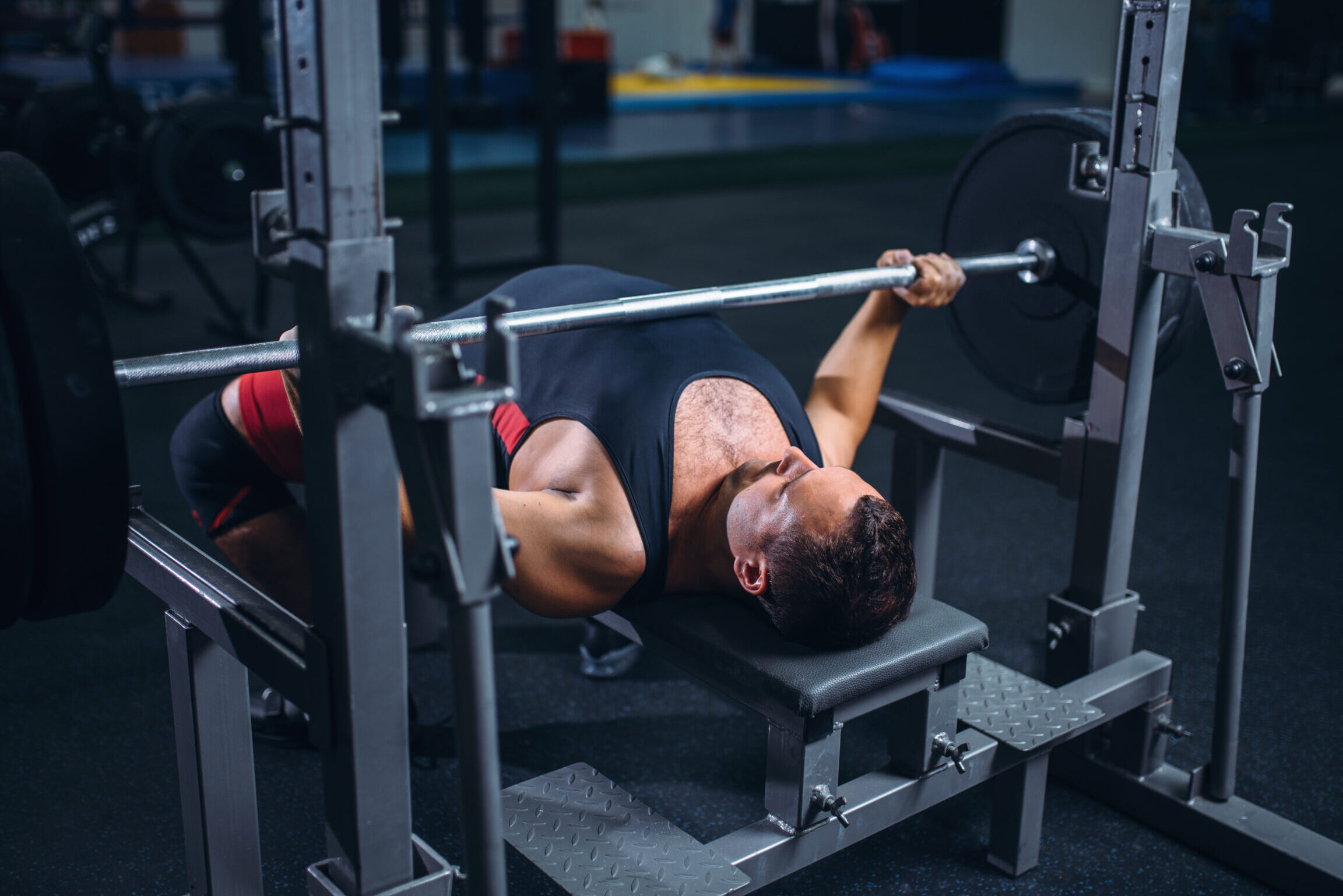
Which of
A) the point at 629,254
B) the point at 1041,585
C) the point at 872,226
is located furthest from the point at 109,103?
the point at 872,226

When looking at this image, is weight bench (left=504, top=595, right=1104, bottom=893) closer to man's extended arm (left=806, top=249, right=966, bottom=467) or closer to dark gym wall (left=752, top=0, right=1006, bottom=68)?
man's extended arm (left=806, top=249, right=966, bottom=467)

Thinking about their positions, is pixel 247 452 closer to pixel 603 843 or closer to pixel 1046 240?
pixel 603 843

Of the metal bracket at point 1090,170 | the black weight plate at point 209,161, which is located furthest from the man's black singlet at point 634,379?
the black weight plate at point 209,161

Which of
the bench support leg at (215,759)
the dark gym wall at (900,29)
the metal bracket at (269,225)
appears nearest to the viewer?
the metal bracket at (269,225)

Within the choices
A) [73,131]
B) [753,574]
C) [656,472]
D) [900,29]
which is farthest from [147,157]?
[900,29]

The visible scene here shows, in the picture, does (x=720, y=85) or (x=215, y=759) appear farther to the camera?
(x=720, y=85)

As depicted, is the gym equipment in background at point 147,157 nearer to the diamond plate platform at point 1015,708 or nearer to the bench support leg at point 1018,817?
the diamond plate platform at point 1015,708

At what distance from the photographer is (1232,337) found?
54.6 inches

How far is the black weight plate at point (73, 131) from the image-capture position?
11.6 ft

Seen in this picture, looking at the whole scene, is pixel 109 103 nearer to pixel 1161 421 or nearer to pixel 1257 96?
pixel 1161 421

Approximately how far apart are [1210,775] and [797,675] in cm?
74

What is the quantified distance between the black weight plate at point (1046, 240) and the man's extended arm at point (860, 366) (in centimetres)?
18

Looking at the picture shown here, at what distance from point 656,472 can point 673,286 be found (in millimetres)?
1833

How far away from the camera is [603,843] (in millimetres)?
1218
